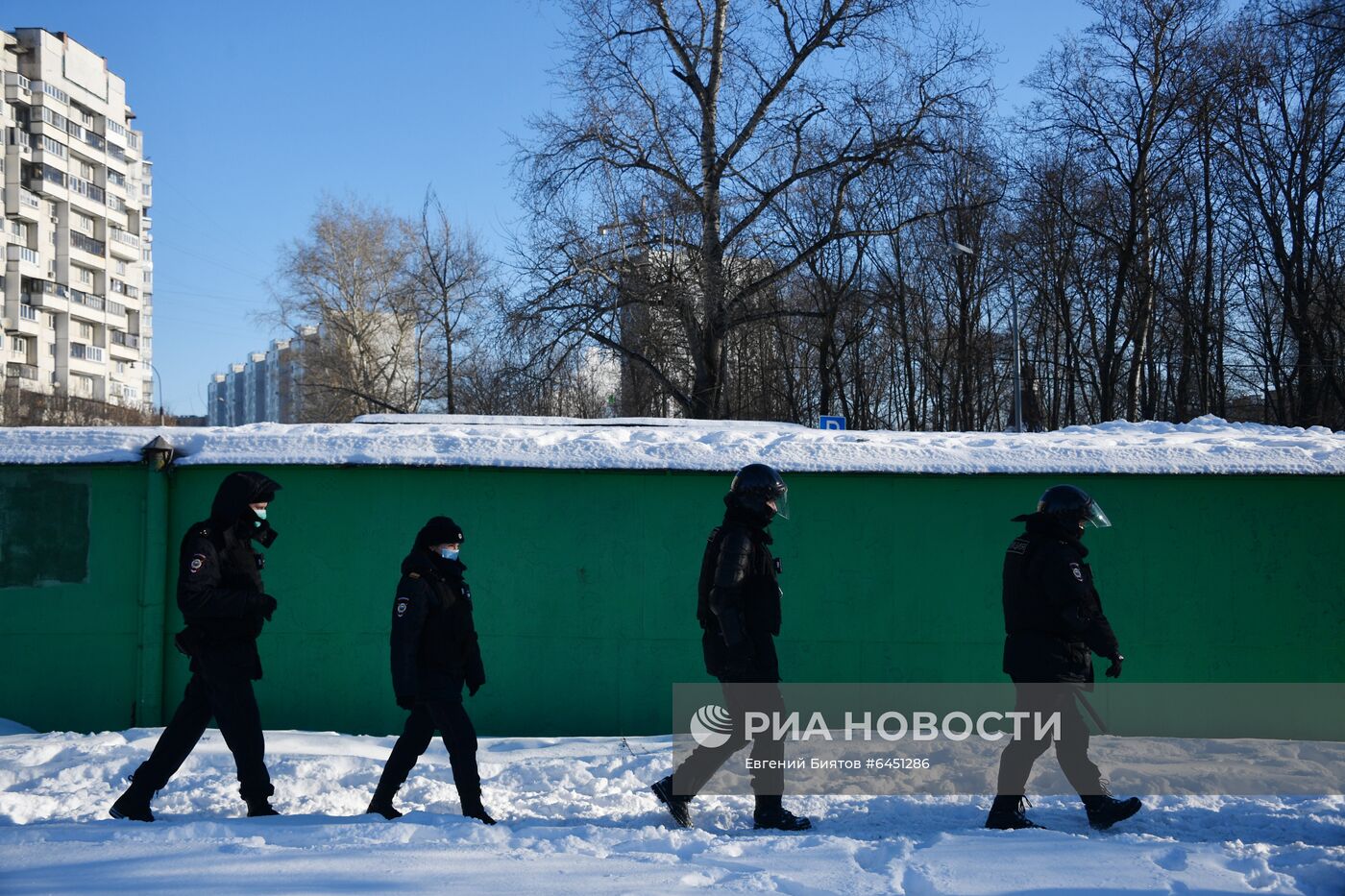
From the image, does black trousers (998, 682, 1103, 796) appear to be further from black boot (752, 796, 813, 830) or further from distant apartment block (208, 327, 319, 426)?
distant apartment block (208, 327, 319, 426)

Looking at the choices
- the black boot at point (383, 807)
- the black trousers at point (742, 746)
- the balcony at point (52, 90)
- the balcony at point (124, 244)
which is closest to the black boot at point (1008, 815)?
the black trousers at point (742, 746)

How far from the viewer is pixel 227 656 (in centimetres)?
518

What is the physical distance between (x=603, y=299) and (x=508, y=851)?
53.3 ft

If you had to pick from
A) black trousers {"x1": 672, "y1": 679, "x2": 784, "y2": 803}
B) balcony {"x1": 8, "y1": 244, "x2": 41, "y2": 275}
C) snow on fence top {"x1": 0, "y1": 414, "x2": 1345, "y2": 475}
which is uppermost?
balcony {"x1": 8, "y1": 244, "x2": 41, "y2": 275}

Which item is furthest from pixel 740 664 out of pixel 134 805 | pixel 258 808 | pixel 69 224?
pixel 69 224

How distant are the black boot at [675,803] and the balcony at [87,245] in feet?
229

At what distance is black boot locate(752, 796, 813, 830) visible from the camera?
212 inches

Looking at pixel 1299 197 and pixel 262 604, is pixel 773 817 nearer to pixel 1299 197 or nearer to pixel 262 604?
pixel 262 604

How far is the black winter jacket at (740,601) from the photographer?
5215 mm

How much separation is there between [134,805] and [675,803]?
8.35ft

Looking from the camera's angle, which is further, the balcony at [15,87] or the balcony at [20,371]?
the balcony at [20,371]

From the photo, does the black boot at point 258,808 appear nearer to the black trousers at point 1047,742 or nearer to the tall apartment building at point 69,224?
the black trousers at point 1047,742

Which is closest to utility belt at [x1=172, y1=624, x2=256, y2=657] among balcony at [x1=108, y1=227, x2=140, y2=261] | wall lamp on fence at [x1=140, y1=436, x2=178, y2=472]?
wall lamp on fence at [x1=140, y1=436, x2=178, y2=472]

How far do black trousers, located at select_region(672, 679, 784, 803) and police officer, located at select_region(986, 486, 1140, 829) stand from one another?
107cm
